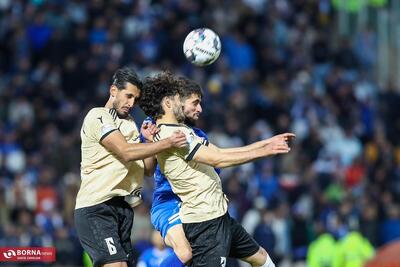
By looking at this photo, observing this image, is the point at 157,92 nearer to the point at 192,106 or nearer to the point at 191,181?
the point at 192,106

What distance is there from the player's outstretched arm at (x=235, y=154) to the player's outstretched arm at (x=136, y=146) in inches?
7.2

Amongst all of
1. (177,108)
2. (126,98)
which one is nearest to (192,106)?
(177,108)

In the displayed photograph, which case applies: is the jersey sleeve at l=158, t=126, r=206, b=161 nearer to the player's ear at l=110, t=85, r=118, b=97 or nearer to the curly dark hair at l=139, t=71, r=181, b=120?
the curly dark hair at l=139, t=71, r=181, b=120

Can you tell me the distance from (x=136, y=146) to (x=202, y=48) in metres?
1.62

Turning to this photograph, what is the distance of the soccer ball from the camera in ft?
32.9

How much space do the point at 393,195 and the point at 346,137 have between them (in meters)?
1.56

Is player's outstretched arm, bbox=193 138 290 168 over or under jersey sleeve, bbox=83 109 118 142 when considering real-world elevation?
under

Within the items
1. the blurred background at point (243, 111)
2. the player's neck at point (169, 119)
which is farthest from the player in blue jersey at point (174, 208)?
the blurred background at point (243, 111)

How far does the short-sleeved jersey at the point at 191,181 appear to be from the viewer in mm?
8984

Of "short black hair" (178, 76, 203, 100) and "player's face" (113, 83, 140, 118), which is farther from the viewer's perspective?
"player's face" (113, 83, 140, 118)

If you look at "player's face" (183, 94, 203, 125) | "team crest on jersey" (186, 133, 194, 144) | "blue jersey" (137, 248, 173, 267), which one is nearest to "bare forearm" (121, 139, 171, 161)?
"team crest on jersey" (186, 133, 194, 144)

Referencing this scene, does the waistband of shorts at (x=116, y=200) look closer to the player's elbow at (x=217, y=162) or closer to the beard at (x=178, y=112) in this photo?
the beard at (x=178, y=112)

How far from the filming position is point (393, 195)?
2062 cm

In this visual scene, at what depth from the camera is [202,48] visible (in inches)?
395
